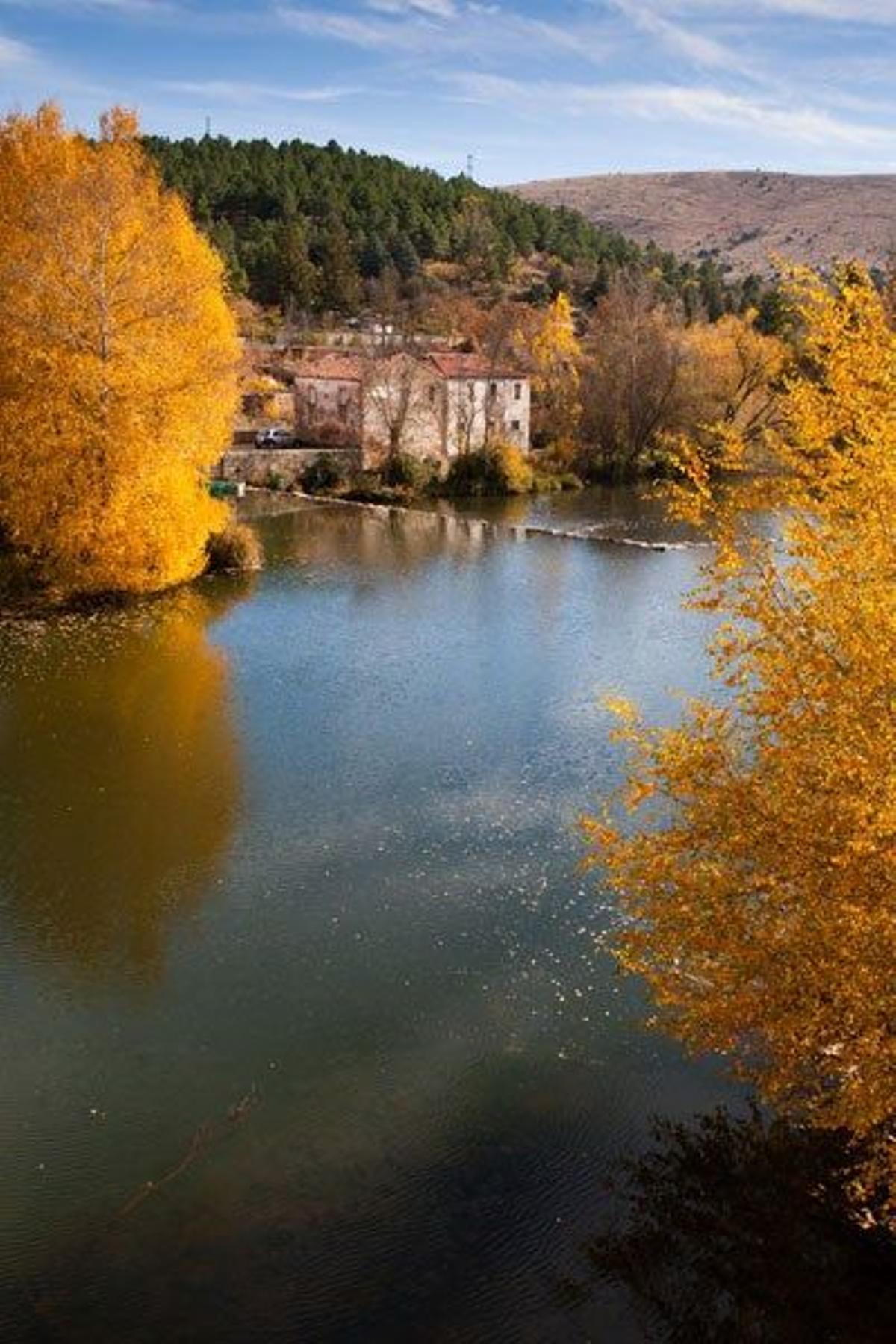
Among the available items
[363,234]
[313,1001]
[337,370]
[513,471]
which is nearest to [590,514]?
[513,471]

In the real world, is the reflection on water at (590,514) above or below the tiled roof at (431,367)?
below

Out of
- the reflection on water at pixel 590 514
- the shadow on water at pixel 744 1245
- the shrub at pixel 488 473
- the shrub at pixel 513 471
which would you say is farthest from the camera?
the shrub at pixel 513 471

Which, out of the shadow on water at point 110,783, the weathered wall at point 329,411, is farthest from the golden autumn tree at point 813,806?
the weathered wall at point 329,411

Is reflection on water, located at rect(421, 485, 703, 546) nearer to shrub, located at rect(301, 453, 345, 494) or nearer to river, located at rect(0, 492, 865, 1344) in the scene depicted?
shrub, located at rect(301, 453, 345, 494)

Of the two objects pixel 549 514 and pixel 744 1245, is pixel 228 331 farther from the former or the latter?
pixel 744 1245

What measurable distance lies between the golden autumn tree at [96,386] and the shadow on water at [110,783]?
6.89 feet

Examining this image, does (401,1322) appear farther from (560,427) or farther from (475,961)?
(560,427)

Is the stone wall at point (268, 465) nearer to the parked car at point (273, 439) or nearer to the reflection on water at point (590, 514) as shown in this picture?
the parked car at point (273, 439)

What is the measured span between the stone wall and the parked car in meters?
3.34

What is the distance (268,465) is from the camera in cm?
4638

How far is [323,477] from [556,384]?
16.6 meters

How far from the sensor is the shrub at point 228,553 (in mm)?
31875

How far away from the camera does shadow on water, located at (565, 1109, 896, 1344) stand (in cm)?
915

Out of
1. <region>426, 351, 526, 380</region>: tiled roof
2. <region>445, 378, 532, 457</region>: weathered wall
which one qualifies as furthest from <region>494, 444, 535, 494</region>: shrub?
<region>426, 351, 526, 380</region>: tiled roof
